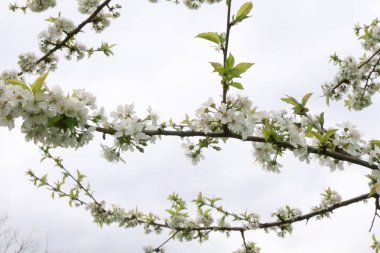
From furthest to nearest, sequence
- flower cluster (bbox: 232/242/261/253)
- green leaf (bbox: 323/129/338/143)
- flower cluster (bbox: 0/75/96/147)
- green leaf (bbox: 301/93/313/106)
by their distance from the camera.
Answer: flower cluster (bbox: 232/242/261/253) < green leaf (bbox: 301/93/313/106) < green leaf (bbox: 323/129/338/143) < flower cluster (bbox: 0/75/96/147)

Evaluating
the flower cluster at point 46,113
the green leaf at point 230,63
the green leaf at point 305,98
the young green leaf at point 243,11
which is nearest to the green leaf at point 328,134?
the green leaf at point 305,98

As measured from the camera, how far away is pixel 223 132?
218 centimetres

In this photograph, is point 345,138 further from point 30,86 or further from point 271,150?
point 30,86

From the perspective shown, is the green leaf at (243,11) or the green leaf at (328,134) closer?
the green leaf at (243,11)

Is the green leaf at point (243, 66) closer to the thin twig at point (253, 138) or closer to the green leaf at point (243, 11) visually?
the green leaf at point (243, 11)

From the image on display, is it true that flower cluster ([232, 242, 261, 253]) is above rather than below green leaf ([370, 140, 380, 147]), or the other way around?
above

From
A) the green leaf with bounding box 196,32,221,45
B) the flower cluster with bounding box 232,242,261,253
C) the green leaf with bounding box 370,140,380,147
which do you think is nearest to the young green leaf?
the green leaf with bounding box 196,32,221,45

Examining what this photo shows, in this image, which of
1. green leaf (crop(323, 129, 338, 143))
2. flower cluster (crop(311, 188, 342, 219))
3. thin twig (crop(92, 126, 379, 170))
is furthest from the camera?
flower cluster (crop(311, 188, 342, 219))

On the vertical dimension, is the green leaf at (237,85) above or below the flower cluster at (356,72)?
below

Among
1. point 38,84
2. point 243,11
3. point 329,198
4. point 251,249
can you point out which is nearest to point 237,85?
point 243,11

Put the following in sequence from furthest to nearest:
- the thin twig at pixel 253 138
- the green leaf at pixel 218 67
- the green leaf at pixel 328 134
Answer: the green leaf at pixel 328 134 < the thin twig at pixel 253 138 < the green leaf at pixel 218 67

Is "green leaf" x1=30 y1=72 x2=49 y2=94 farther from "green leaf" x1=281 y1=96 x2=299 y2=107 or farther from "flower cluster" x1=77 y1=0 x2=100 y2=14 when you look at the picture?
"flower cluster" x1=77 y1=0 x2=100 y2=14

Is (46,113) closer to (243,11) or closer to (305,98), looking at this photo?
(243,11)

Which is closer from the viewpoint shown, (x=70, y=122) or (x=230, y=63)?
(x=70, y=122)
